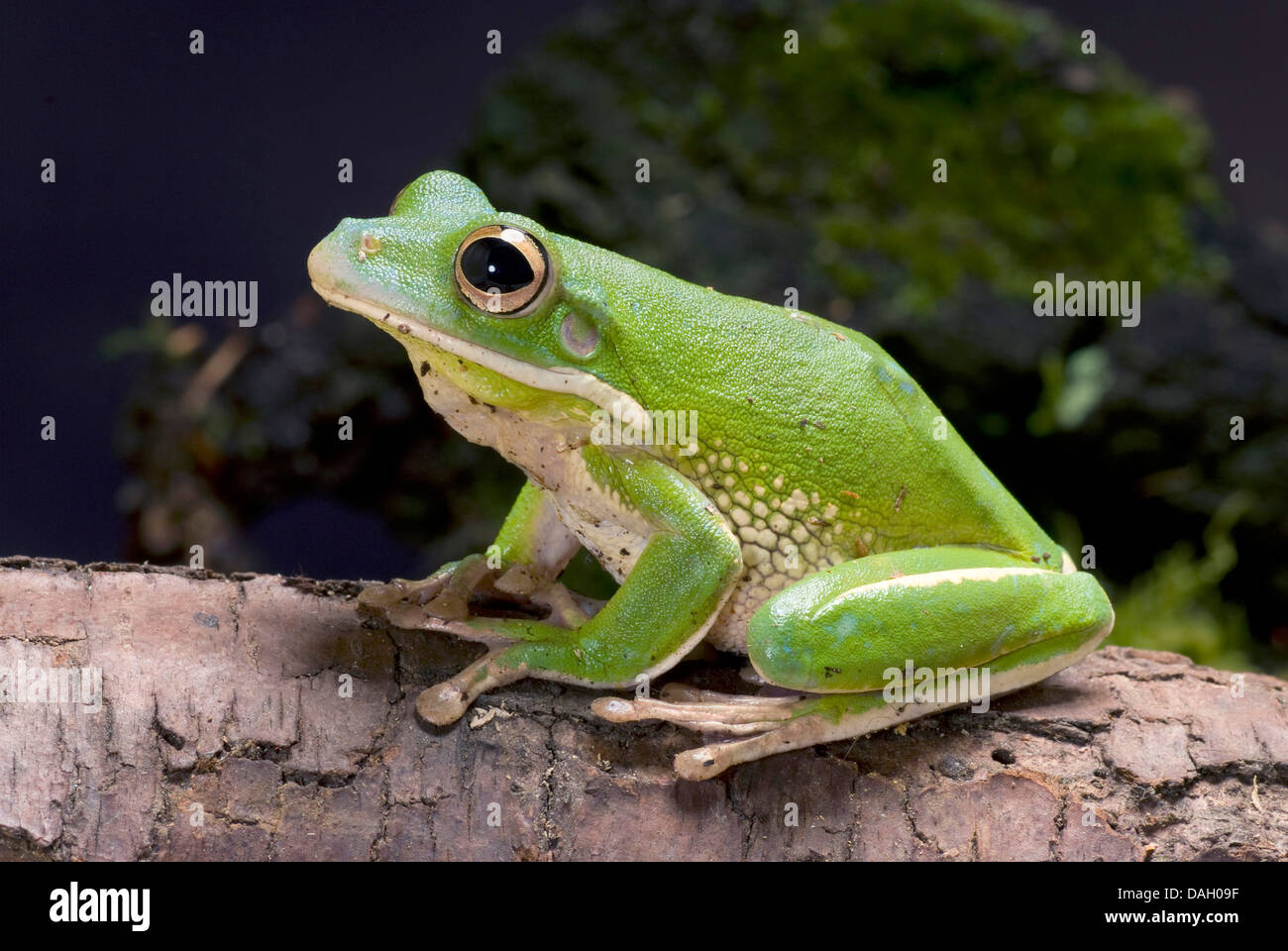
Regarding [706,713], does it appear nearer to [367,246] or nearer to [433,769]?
[433,769]

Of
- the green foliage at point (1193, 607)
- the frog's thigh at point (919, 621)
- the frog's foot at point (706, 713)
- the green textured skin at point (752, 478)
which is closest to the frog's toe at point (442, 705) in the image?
the green textured skin at point (752, 478)

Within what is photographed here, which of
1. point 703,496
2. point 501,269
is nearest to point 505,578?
point 703,496

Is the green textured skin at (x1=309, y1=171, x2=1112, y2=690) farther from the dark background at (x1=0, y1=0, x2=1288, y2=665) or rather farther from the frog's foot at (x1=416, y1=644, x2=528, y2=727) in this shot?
the dark background at (x1=0, y1=0, x2=1288, y2=665)

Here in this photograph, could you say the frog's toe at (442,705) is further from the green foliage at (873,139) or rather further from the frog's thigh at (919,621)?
the green foliage at (873,139)

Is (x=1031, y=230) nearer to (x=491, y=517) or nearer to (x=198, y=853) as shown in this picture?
(x=491, y=517)

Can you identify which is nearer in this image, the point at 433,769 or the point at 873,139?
the point at 433,769

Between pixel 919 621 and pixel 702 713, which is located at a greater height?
pixel 919 621

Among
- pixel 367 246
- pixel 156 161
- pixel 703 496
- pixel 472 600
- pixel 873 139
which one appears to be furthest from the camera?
pixel 873 139
